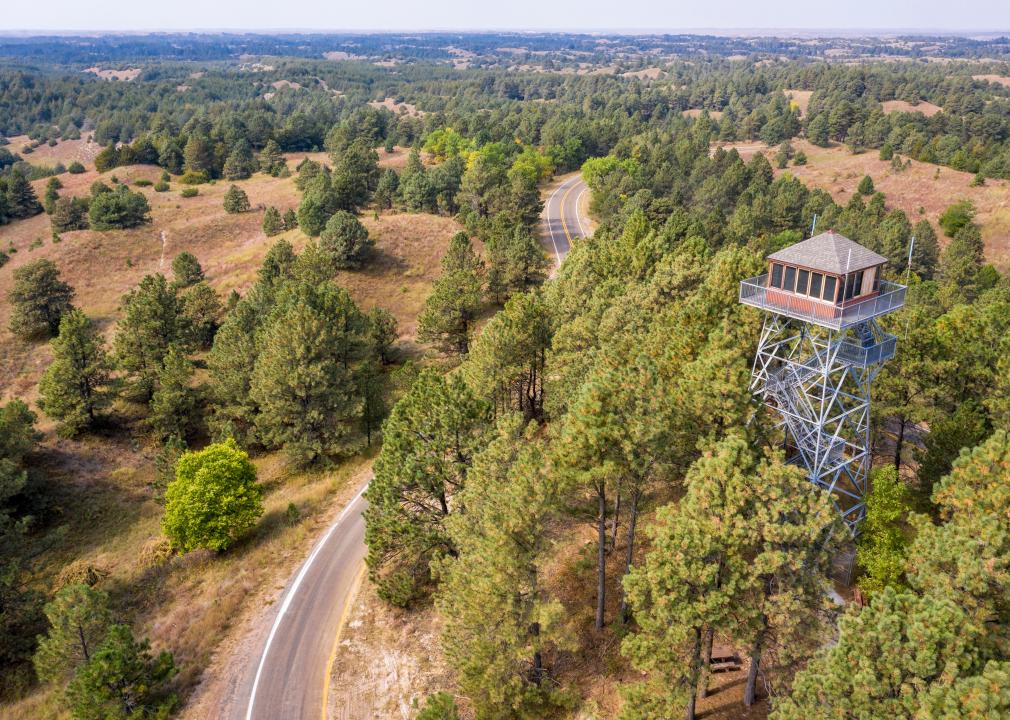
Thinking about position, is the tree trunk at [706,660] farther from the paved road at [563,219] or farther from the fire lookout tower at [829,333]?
the paved road at [563,219]

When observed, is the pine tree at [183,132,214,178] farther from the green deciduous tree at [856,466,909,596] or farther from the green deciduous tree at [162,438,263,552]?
the green deciduous tree at [856,466,909,596]

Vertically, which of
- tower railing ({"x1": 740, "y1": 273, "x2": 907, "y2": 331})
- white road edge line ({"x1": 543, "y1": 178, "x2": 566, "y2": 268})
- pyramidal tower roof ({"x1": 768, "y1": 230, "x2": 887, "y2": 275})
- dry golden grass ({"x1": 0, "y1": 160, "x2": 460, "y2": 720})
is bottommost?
dry golden grass ({"x1": 0, "y1": 160, "x2": 460, "y2": 720})

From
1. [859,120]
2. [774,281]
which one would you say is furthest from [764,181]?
[774,281]

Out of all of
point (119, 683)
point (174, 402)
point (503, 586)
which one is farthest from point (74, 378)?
point (503, 586)

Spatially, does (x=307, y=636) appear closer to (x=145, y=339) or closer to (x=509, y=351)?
(x=509, y=351)

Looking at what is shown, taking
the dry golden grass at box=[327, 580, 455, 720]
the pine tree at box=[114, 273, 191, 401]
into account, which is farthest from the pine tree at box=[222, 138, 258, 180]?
the dry golden grass at box=[327, 580, 455, 720]

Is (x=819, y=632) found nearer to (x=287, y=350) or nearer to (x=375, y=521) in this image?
(x=375, y=521)

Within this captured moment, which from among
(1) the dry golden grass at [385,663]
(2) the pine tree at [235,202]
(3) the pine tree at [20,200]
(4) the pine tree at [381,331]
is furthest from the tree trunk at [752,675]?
(3) the pine tree at [20,200]

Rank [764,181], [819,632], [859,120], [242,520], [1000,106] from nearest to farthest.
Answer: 1. [819,632]
2. [242,520]
3. [764,181]
4. [859,120]
5. [1000,106]
